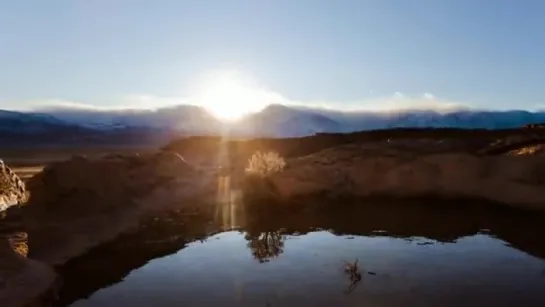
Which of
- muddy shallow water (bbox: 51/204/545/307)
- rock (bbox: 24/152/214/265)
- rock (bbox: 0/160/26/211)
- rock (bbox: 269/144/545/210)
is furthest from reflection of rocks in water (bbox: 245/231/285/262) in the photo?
rock (bbox: 269/144/545/210)

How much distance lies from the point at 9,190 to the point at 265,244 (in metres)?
9.80

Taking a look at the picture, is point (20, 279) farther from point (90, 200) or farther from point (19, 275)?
point (90, 200)

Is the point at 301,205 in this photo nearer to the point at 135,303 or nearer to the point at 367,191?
the point at 367,191

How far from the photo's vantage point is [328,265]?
Answer: 18.6 m

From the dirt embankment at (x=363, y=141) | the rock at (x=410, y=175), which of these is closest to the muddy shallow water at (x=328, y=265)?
the rock at (x=410, y=175)

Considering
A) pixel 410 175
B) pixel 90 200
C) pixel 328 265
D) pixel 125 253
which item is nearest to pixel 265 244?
pixel 328 265

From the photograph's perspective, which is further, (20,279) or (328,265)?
(328,265)

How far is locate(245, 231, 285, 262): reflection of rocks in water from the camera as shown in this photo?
20250 mm

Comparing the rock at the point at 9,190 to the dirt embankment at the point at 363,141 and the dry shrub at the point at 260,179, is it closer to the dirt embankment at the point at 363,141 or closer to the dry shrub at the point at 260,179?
the dry shrub at the point at 260,179

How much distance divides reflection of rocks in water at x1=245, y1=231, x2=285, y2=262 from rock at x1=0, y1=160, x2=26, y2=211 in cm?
886

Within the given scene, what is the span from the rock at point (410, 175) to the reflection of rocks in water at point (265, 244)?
9.34 m

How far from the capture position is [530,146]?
1230 inches

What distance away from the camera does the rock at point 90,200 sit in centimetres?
1998

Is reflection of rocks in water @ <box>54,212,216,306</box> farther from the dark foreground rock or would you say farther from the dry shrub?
the dry shrub
